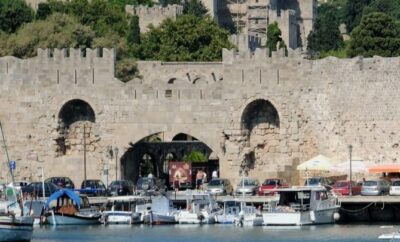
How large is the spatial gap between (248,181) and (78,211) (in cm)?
843

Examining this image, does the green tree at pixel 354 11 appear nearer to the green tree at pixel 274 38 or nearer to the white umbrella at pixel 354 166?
the green tree at pixel 274 38

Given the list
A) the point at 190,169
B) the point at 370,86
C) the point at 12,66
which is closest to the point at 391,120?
the point at 370,86

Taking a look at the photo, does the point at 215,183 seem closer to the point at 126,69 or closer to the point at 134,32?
the point at 126,69

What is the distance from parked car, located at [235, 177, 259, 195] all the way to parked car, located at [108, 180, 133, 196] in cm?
461

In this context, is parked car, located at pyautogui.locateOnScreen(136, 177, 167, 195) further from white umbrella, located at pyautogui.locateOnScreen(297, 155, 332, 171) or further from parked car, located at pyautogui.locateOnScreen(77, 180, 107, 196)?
white umbrella, located at pyautogui.locateOnScreen(297, 155, 332, 171)

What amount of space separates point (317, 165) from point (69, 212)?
11.3 m

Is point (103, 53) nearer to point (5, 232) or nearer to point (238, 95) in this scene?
point (238, 95)

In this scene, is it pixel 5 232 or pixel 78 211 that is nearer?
pixel 5 232

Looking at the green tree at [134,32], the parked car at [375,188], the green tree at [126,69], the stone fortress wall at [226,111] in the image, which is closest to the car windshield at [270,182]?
the stone fortress wall at [226,111]

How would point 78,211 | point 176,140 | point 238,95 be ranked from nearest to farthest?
point 78,211 → point 238,95 → point 176,140

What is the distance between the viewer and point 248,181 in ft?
323

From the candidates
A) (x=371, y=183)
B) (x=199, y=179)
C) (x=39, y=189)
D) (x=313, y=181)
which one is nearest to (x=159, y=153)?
(x=199, y=179)

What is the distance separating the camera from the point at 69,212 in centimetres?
9375

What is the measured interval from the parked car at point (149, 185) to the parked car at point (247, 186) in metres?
3.27
